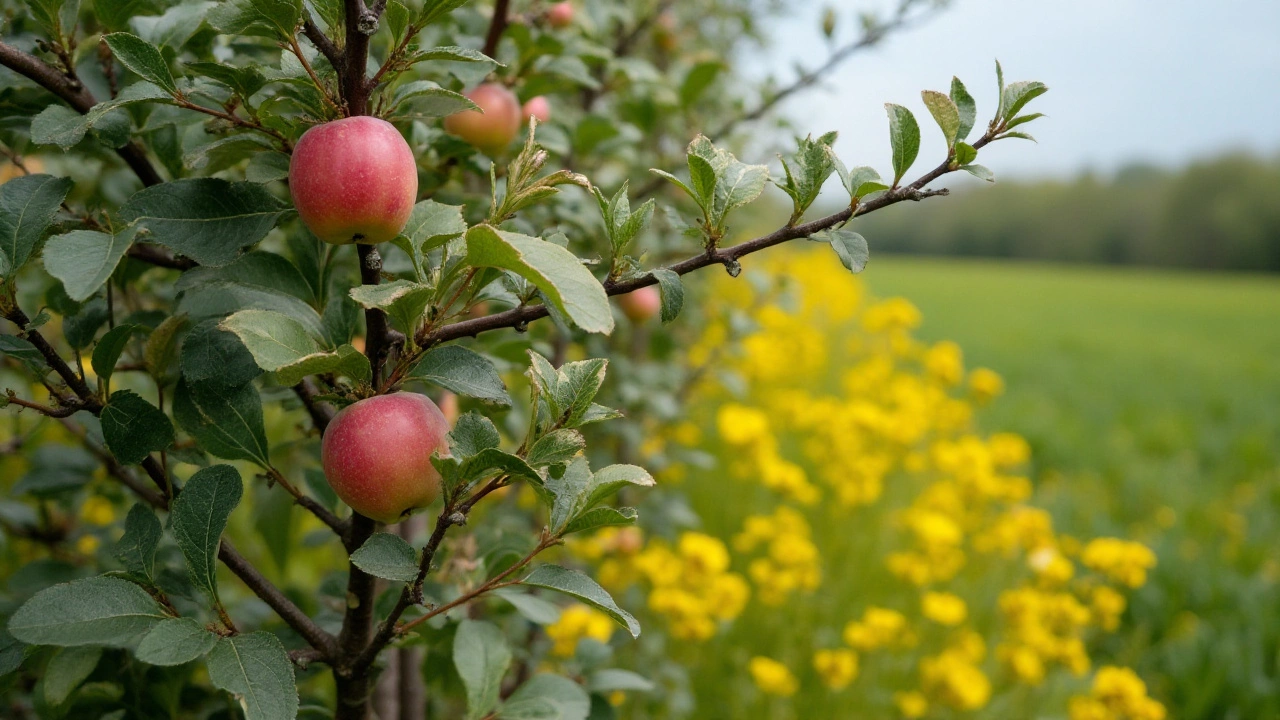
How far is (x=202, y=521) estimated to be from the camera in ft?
2.05

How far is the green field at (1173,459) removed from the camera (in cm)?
246

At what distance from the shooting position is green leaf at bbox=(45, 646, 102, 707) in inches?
28.0

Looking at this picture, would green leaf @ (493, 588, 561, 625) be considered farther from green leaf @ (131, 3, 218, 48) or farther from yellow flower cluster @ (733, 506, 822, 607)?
yellow flower cluster @ (733, 506, 822, 607)

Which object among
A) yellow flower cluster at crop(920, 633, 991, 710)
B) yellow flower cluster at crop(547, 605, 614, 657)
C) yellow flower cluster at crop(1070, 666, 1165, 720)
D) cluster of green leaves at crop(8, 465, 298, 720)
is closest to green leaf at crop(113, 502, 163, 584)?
cluster of green leaves at crop(8, 465, 298, 720)

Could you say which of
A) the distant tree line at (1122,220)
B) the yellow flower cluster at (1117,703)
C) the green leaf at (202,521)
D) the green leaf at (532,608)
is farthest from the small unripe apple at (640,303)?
the distant tree line at (1122,220)

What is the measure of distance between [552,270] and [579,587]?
0.24 metres

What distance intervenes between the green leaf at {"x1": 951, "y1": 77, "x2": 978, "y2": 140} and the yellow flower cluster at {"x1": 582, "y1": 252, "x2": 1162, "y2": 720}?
1151 millimetres

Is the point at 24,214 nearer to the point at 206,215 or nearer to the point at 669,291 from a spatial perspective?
the point at 206,215

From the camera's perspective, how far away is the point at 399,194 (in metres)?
0.57

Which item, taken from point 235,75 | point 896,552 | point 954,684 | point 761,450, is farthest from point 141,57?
point 896,552

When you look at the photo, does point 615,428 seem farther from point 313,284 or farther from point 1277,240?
point 1277,240

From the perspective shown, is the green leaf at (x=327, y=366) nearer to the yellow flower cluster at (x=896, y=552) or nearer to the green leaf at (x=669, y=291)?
the green leaf at (x=669, y=291)

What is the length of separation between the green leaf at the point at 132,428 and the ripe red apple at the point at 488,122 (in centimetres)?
43

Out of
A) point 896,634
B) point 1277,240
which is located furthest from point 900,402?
point 1277,240
